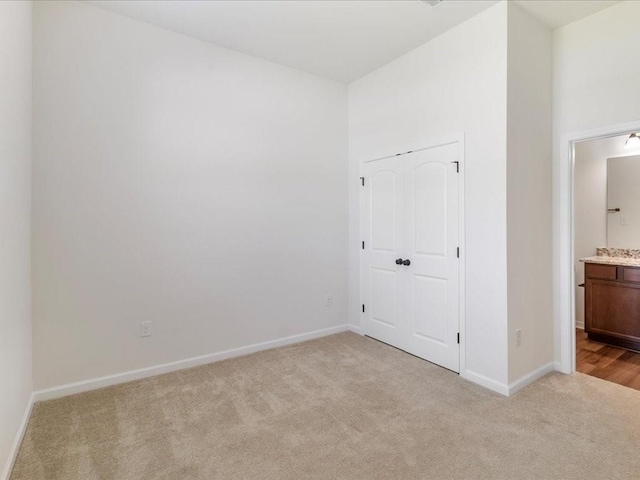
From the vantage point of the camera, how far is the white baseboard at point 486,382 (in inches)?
101

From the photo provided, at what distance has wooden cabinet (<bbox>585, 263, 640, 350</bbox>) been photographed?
134 inches

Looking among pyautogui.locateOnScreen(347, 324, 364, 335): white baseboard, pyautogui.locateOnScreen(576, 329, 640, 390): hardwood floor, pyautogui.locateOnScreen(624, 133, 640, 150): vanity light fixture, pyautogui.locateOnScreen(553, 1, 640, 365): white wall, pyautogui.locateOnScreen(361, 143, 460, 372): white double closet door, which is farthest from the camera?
pyautogui.locateOnScreen(347, 324, 364, 335): white baseboard

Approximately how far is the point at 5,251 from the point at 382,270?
10.00 feet

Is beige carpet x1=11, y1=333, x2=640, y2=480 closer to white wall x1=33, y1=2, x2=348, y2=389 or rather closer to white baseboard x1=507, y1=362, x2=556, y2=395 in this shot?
white baseboard x1=507, y1=362, x2=556, y2=395

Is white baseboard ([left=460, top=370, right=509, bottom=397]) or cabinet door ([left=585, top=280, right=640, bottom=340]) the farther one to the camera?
cabinet door ([left=585, top=280, right=640, bottom=340])

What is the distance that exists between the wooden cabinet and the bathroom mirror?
61 cm

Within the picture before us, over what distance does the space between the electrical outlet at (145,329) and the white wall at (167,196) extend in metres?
0.05

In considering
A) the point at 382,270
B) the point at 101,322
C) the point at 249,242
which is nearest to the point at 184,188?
the point at 249,242

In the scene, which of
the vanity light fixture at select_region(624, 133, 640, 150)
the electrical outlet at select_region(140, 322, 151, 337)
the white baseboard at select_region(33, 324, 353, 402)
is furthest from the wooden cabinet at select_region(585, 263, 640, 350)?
the electrical outlet at select_region(140, 322, 151, 337)

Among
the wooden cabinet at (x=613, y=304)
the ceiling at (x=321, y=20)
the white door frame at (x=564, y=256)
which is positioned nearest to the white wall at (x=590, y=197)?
the wooden cabinet at (x=613, y=304)

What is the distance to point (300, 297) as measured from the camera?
3.79 m

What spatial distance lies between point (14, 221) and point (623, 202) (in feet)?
18.5

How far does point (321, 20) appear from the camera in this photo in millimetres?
2844

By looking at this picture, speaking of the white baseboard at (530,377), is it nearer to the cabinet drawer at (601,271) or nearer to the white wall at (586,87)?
the white wall at (586,87)
